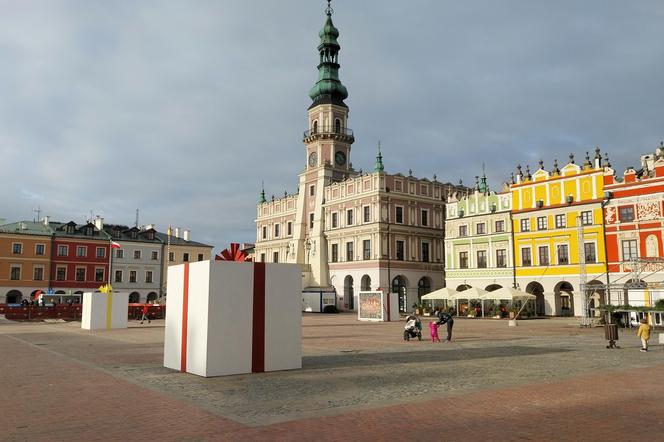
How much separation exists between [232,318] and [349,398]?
177 inches

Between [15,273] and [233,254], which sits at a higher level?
[15,273]

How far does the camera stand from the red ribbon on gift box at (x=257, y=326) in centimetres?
1404

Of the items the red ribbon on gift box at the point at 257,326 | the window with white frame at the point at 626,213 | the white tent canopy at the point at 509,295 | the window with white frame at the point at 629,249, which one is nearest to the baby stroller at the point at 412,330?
the red ribbon on gift box at the point at 257,326

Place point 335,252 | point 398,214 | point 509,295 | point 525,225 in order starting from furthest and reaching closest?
point 335,252 → point 398,214 → point 525,225 → point 509,295

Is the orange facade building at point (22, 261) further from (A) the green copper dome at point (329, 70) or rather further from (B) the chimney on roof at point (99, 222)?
(A) the green copper dome at point (329, 70)

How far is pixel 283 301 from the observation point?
14.6 meters

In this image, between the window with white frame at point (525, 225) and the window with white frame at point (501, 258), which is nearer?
the window with white frame at point (525, 225)

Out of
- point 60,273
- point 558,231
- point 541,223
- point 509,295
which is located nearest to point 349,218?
point 541,223

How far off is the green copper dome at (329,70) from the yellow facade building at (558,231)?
89.0 feet


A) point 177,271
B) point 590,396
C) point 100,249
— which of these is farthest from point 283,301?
point 100,249

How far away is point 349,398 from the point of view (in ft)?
33.8

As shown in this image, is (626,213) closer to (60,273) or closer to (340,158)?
(340,158)

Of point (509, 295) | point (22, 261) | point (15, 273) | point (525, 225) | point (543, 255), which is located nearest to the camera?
point (509, 295)

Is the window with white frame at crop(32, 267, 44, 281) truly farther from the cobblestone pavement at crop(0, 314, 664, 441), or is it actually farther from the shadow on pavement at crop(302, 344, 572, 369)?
the shadow on pavement at crop(302, 344, 572, 369)
